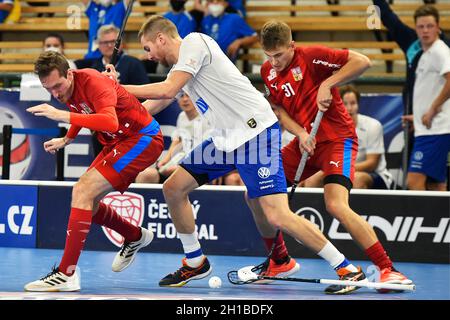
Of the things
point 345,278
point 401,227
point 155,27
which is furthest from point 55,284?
point 401,227

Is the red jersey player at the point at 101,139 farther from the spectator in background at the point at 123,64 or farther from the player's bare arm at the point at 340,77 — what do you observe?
the spectator in background at the point at 123,64

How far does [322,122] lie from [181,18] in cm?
430

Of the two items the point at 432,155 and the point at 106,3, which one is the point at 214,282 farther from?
the point at 106,3

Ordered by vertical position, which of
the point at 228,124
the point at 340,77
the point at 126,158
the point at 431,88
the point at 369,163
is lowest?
the point at 369,163

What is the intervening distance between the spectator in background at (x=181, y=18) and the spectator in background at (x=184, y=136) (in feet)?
4.48

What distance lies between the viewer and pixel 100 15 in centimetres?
1057

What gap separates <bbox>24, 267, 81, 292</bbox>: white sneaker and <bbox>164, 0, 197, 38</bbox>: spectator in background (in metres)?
4.98

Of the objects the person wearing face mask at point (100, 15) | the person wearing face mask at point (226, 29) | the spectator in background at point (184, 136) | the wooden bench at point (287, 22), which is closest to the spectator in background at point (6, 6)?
the wooden bench at point (287, 22)

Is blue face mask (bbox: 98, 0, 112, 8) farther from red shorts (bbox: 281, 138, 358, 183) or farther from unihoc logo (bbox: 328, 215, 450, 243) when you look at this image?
red shorts (bbox: 281, 138, 358, 183)

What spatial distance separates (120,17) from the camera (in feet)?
34.2

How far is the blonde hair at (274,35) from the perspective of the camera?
247 inches

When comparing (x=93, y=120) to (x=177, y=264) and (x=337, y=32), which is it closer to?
(x=177, y=264)
